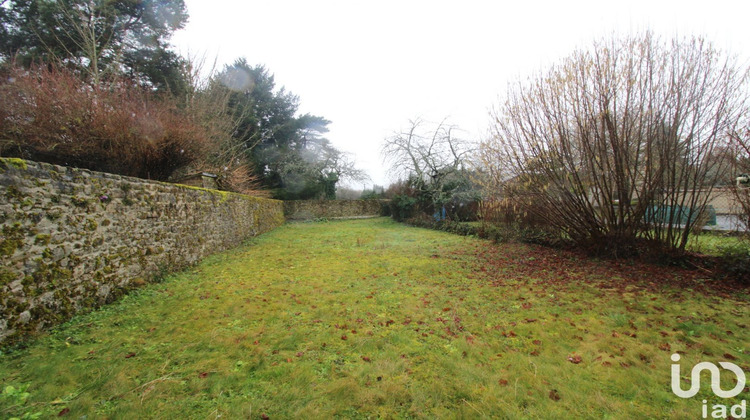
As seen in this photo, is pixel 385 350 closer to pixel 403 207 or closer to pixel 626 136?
pixel 626 136

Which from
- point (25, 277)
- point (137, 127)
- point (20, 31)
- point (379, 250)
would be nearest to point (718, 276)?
point (379, 250)

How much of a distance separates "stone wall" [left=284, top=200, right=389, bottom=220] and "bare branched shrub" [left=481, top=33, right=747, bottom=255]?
1744cm

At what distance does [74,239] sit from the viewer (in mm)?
3381

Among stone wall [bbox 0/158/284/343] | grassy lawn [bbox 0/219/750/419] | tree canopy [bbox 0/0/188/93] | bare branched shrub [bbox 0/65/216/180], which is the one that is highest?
tree canopy [bbox 0/0/188/93]

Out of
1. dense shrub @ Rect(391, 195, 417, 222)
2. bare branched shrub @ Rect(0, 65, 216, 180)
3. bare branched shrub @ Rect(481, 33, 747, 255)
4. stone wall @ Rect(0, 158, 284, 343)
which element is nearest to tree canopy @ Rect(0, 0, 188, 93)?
bare branched shrub @ Rect(0, 65, 216, 180)

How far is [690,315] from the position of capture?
3.53 meters

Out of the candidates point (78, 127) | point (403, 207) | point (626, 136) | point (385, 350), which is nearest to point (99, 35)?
point (78, 127)

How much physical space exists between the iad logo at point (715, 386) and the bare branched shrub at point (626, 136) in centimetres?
451

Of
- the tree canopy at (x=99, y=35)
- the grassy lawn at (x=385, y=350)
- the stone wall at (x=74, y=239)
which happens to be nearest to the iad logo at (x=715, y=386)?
the grassy lawn at (x=385, y=350)

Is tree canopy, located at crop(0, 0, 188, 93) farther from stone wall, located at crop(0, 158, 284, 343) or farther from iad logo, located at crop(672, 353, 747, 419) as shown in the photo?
iad logo, located at crop(672, 353, 747, 419)

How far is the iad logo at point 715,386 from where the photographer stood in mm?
1938

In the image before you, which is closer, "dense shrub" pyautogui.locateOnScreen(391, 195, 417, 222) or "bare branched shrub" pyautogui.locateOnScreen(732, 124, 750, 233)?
"bare branched shrub" pyautogui.locateOnScreen(732, 124, 750, 233)

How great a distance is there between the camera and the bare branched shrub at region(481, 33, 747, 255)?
5145 millimetres

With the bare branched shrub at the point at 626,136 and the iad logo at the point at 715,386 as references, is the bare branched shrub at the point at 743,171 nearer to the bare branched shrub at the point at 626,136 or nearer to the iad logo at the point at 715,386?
the bare branched shrub at the point at 626,136
